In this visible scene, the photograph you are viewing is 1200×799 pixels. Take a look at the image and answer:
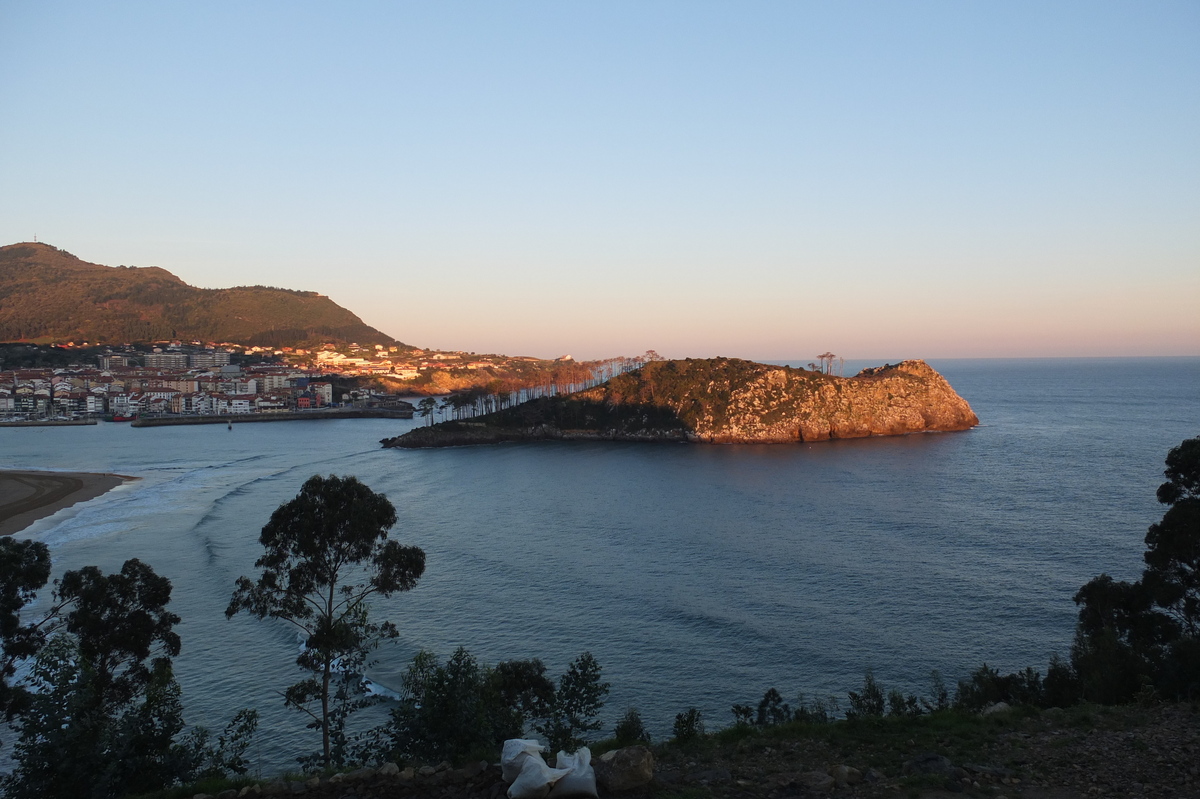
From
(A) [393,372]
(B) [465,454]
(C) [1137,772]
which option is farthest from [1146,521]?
(A) [393,372]

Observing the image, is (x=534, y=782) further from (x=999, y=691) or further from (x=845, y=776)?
(x=999, y=691)

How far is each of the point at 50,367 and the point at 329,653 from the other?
16908 centimetres

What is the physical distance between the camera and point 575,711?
49.1ft

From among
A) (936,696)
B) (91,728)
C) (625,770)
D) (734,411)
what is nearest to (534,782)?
(625,770)

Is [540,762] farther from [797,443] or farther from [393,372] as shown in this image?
[393,372]

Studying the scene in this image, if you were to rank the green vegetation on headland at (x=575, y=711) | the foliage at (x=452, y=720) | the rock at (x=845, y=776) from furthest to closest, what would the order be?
the foliage at (x=452, y=720)
the green vegetation on headland at (x=575, y=711)
the rock at (x=845, y=776)

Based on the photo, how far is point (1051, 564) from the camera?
28984mm

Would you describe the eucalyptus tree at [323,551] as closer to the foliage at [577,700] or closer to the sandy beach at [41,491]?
the foliage at [577,700]

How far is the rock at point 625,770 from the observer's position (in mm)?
8963

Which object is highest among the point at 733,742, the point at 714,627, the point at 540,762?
the point at 540,762

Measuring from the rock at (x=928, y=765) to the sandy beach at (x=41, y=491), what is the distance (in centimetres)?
4121

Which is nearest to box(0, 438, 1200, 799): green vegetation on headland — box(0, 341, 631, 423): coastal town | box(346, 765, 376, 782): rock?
box(346, 765, 376, 782): rock

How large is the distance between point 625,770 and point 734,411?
2807 inches

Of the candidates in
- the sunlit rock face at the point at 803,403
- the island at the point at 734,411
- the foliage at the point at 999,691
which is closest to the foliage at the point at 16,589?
the foliage at the point at 999,691
